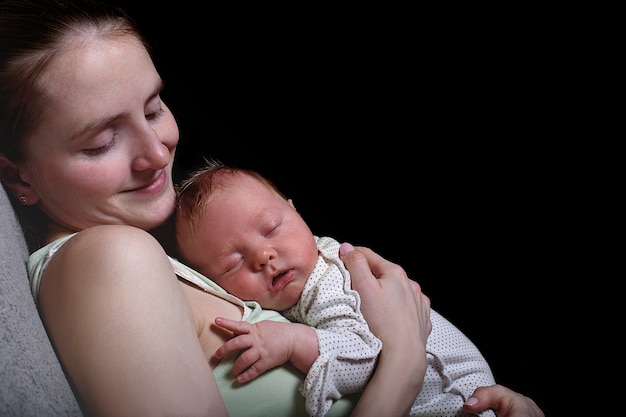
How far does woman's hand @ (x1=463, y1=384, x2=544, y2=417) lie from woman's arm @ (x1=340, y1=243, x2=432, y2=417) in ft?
0.38

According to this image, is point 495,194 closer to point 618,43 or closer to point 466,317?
point 466,317

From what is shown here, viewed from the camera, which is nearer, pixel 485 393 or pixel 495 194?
pixel 485 393

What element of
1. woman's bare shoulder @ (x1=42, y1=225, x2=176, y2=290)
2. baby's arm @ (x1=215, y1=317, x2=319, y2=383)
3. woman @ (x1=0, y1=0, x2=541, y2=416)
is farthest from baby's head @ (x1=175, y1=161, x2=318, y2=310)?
woman's bare shoulder @ (x1=42, y1=225, x2=176, y2=290)

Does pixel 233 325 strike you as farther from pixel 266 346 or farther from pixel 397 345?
pixel 397 345

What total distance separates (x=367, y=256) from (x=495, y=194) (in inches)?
20.5

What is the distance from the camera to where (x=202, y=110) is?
186cm

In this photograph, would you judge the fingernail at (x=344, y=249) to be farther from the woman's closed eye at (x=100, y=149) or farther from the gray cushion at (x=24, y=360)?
the gray cushion at (x=24, y=360)

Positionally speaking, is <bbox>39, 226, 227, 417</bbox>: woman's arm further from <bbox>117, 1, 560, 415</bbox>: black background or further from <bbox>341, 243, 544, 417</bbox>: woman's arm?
<bbox>117, 1, 560, 415</bbox>: black background

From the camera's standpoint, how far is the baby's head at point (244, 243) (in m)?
1.33

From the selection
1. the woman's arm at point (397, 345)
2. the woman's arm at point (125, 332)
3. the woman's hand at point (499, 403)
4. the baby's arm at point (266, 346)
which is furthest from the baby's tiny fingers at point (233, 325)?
the woman's hand at point (499, 403)

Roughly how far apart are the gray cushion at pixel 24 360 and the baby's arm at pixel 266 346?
10.9 inches

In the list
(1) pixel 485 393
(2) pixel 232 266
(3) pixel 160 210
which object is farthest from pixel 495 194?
(3) pixel 160 210

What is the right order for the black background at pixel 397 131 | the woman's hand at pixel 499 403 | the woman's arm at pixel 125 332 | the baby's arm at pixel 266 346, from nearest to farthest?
the woman's arm at pixel 125 332 → the baby's arm at pixel 266 346 → the woman's hand at pixel 499 403 → the black background at pixel 397 131

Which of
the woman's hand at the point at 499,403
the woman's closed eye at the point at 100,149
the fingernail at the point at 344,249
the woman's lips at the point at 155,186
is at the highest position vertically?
the woman's closed eye at the point at 100,149
